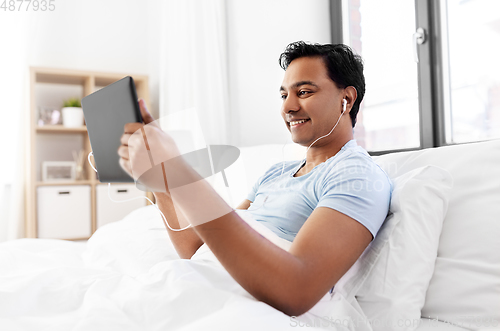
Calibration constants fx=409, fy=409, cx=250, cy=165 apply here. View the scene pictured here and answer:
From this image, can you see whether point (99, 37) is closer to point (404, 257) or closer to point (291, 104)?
point (291, 104)

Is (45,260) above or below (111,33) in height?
below

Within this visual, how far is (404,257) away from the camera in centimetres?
78

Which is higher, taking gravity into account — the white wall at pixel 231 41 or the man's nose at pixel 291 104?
the white wall at pixel 231 41

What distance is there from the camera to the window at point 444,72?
64.6 inches

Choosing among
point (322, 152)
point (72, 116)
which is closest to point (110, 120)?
point (322, 152)

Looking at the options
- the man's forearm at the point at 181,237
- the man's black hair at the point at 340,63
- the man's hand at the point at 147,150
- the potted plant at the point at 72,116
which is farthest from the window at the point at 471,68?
the potted plant at the point at 72,116

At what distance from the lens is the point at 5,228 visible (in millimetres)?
2594

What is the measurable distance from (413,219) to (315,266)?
0.91 feet

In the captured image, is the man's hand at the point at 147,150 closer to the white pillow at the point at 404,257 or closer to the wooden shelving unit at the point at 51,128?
the white pillow at the point at 404,257

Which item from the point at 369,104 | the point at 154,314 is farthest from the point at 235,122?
the point at 154,314

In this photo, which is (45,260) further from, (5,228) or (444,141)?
(5,228)

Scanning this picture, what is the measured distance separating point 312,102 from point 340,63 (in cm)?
12

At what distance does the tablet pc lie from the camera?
614 millimetres

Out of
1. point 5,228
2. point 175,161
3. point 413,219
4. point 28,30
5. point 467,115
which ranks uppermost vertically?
point 28,30
